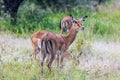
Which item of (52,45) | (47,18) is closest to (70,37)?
(52,45)

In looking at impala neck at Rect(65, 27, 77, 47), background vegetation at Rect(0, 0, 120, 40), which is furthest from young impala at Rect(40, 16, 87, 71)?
background vegetation at Rect(0, 0, 120, 40)

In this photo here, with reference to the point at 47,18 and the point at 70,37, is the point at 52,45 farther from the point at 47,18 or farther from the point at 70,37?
the point at 47,18

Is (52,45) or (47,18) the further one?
(47,18)

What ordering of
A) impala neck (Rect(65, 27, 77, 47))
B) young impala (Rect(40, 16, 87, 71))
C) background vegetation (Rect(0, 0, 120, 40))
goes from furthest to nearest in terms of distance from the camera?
background vegetation (Rect(0, 0, 120, 40))
impala neck (Rect(65, 27, 77, 47))
young impala (Rect(40, 16, 87, 71))

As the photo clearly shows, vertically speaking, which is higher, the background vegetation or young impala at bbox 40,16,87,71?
young impala at bbox 40,16,87,71

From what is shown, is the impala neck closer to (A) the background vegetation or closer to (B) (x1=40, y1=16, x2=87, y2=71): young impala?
(B) (x1=40, y1=16, x2=87, y2=71): young impala

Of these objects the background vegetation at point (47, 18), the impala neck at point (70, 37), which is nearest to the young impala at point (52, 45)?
the impala neck at point (70, 37)

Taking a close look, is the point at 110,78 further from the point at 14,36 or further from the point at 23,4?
the point at 23,4

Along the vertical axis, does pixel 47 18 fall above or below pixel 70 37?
below

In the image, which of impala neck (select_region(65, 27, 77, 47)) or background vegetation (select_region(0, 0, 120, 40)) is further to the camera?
background vegetation (select_region(0, 0, 120, 40))

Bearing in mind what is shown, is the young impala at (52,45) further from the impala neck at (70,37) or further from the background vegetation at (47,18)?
the background vegetation at (47,18)

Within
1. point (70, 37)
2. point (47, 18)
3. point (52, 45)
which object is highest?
point (52, 45)

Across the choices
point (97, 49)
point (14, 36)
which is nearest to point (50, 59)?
point (97, 49)

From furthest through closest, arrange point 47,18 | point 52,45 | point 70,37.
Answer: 1. point 47,18
2. point 70,37
3. point 52,45
